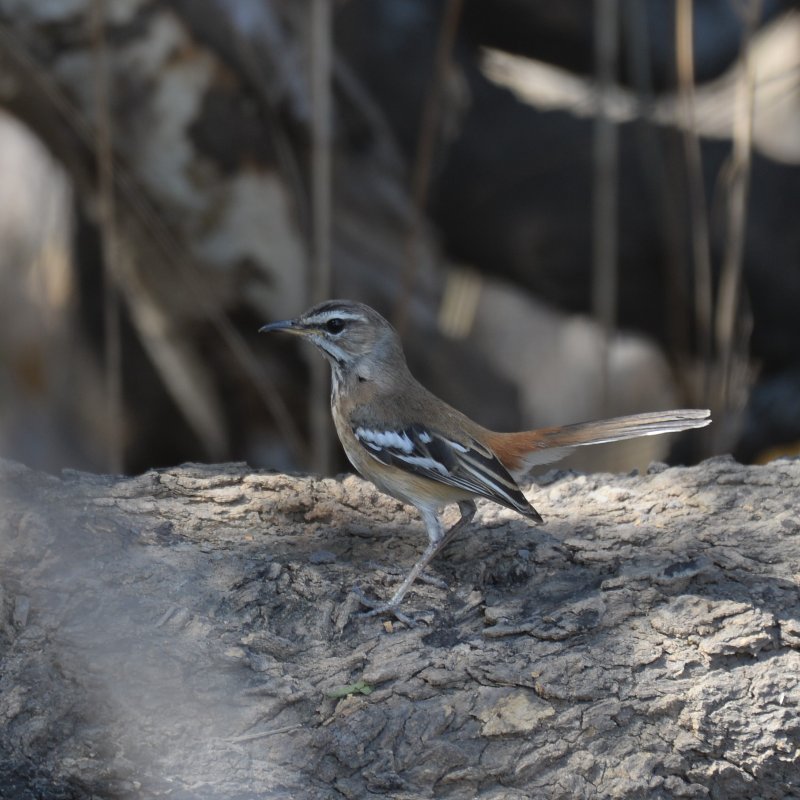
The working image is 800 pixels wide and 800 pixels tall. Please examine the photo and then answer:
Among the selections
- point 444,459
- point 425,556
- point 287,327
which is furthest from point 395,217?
point 425,556

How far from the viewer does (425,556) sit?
4082 millimetres

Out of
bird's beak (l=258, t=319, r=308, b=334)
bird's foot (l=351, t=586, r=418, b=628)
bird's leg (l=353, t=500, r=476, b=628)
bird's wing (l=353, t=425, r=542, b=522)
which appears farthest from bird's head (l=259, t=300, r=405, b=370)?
bird's foot (l=351, t=586, r=418, b=628)

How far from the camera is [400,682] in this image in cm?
349

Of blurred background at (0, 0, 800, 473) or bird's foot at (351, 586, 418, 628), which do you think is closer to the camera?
bird's foot at (351, 586, 418, 628)

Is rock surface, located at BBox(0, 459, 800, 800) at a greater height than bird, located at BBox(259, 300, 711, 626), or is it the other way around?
bird, located at BBox(259, 300, 711, 626)

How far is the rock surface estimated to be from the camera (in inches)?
128

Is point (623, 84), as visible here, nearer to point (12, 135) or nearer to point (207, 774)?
point (12, 135)

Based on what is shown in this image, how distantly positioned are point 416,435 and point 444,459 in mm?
211

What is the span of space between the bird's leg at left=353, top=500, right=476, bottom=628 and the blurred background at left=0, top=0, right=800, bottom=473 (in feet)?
4.81

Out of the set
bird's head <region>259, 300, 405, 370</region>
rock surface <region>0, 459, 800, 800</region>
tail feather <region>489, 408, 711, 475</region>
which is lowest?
rock surface <region>0, 459, 800, 800</region>

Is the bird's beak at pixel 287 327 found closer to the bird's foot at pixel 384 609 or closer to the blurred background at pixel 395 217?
the blurred background at pixel 395 217

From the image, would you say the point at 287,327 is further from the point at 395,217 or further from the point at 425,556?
the point at 395,217

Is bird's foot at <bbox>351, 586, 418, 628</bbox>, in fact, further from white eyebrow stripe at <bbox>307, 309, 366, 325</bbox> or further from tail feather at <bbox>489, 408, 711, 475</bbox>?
white eyebrow stripe at <bbox>307, 309, 366, 325</bbox>

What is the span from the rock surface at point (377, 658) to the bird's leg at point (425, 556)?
0.05 m
